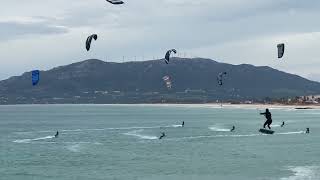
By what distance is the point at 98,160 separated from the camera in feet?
206

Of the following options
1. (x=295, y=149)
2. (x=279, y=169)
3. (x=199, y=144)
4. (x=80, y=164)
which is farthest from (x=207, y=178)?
(x=199, y=144)

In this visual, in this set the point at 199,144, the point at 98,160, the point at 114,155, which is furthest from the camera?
the point at 199,144

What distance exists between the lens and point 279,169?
174ft

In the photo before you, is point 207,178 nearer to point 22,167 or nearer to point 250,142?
point 22,167

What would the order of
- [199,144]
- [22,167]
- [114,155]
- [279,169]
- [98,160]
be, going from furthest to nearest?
[199,144] → [114,155] → [98,160] → [22,167] → [279,169]

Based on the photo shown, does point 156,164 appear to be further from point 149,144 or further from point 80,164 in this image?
point 149,144

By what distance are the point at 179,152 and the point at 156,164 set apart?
36.8ft

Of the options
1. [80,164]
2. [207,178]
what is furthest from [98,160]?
[207,178]

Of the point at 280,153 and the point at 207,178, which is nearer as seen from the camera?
the point at 207,178

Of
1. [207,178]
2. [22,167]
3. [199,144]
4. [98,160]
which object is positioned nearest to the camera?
[207,178]

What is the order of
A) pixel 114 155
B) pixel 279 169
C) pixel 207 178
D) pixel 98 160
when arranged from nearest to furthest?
1. pixel 207 178
2. pixel 279 169
3. pixel 98 160
4. pixel 114 155

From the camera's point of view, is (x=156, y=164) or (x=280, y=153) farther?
(x=280, y=153)

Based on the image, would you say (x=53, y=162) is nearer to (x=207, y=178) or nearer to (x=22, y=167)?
(x=22, y=167)

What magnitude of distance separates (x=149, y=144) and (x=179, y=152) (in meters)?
11.5
